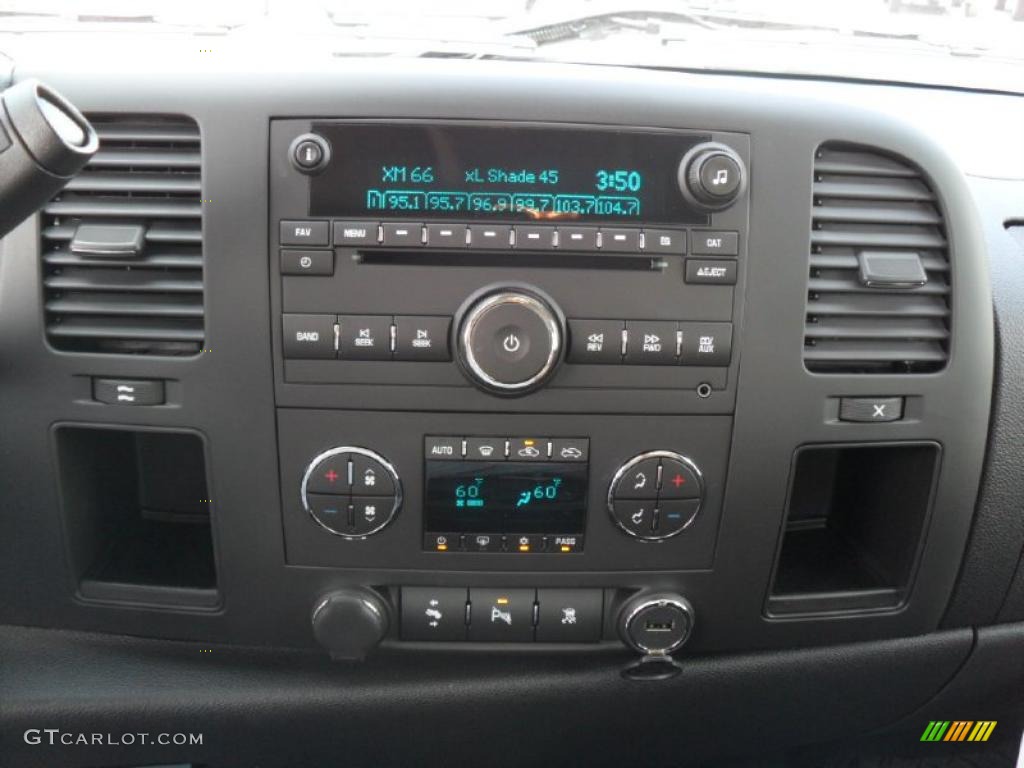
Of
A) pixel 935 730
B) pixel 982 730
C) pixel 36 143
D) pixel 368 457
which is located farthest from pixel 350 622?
pixel 982 730

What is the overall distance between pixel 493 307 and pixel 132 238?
16.9 inches

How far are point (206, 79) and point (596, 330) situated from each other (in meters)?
0.55

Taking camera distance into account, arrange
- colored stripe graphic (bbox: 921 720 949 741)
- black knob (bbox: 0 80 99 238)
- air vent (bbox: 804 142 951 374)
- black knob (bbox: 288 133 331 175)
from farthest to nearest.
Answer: colored stripe graphic (bbox: 921 720 949 741) < air vent (bbox: 804 142 951 374) < black knob (bbox: 288 133 331 175) < black knob (bbox: 0 80 99 238)

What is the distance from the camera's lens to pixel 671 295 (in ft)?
3.73

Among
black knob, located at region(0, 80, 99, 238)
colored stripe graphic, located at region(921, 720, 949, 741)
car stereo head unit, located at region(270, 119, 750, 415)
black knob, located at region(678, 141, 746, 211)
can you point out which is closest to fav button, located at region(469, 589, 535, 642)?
car stereo head unit, located at region(270, 119, 750, 415)

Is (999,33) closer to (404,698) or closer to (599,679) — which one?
(599,679)

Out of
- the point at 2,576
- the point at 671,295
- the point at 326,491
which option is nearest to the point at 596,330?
the point at 671,295

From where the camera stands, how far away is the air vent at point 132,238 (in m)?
1.11

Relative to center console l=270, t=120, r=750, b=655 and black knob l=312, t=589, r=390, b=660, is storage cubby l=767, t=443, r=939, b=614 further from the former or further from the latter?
black knob l=312, t=589, r=390, b=660

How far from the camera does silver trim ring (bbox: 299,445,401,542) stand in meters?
1.17

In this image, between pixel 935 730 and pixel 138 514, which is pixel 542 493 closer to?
pixel 138 514

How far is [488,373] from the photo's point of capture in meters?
1.10

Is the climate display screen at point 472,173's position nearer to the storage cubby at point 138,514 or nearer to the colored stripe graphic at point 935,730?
the storage cubby at point 138,514

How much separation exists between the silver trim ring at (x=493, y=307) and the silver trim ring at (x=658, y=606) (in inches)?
13.9
